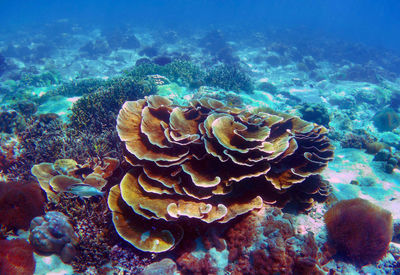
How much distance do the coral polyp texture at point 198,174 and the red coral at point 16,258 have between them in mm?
1430

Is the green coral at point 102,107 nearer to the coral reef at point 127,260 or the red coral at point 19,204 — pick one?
the red coral at point 19,204

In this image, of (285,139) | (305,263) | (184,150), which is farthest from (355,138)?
(184,150)

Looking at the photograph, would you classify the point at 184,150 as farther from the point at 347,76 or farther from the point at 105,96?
the point at 347,76

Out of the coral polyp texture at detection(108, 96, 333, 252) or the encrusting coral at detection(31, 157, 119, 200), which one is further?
the encrusting coral at detection(31, 157, 119, 200)

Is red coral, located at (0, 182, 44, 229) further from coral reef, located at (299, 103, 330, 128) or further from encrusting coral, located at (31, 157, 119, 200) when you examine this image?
coral reef, located at (299, 103, 330, 128)

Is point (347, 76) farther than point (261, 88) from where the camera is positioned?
Yes

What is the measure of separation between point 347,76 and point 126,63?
23.5m

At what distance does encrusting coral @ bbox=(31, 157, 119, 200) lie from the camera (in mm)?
4038

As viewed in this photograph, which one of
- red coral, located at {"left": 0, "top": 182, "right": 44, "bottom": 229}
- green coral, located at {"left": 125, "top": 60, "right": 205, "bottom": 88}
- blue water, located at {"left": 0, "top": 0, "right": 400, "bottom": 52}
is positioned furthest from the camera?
blue water, located at {"left": 0, "top": 0, "right": 400, "bottom": 52}

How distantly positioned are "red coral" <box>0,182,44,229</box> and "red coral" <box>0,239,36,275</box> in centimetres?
63

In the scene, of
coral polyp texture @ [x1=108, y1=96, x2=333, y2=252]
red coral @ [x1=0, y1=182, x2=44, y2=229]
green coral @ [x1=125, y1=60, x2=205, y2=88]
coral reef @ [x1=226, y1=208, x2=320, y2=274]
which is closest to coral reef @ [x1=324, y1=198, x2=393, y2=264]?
coral polyp texture @ [x1=108, y1=96, x2=333, y2=252]

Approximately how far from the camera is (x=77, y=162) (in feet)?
16.5

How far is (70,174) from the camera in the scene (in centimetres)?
450

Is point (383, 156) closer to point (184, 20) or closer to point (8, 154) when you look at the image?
point (8, 154)
